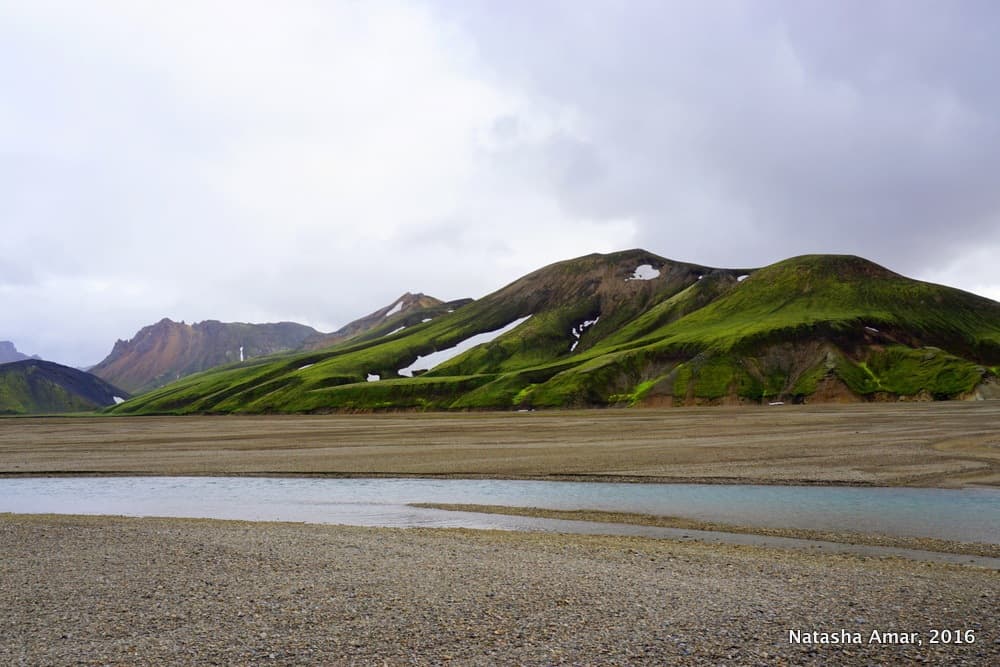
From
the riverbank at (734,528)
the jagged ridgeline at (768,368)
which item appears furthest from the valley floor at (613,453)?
the jagged ridgeline at (768,368)

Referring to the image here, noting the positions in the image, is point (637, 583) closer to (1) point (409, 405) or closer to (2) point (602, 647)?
(2) point (602, 647)

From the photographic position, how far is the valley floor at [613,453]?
130 feet

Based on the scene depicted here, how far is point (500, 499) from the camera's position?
112ft

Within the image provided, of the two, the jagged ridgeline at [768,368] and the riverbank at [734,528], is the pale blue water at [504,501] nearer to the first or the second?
the riverbank at [734,528]

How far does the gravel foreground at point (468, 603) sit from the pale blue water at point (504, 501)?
6.56 m

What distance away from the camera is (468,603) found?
15.2m

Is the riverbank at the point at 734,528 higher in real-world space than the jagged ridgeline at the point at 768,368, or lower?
lower

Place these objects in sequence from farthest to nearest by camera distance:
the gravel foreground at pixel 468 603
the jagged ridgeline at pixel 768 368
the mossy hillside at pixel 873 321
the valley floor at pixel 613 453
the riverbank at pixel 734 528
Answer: the mossy hillside at pixel 873 321, the jagged ridgeline at pixel 768 368, the valley floor at pixel 613 453, the riverbank at pixel 734 528, the gravel foreground at pixel 468 603

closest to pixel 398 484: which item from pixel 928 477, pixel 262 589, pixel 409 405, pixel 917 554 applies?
pixel 262 589

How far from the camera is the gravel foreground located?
473 inches

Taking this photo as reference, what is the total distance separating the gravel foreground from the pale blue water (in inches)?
258

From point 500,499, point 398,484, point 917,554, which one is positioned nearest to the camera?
point 917,554

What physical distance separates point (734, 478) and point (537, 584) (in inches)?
982

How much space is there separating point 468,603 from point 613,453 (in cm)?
3738
